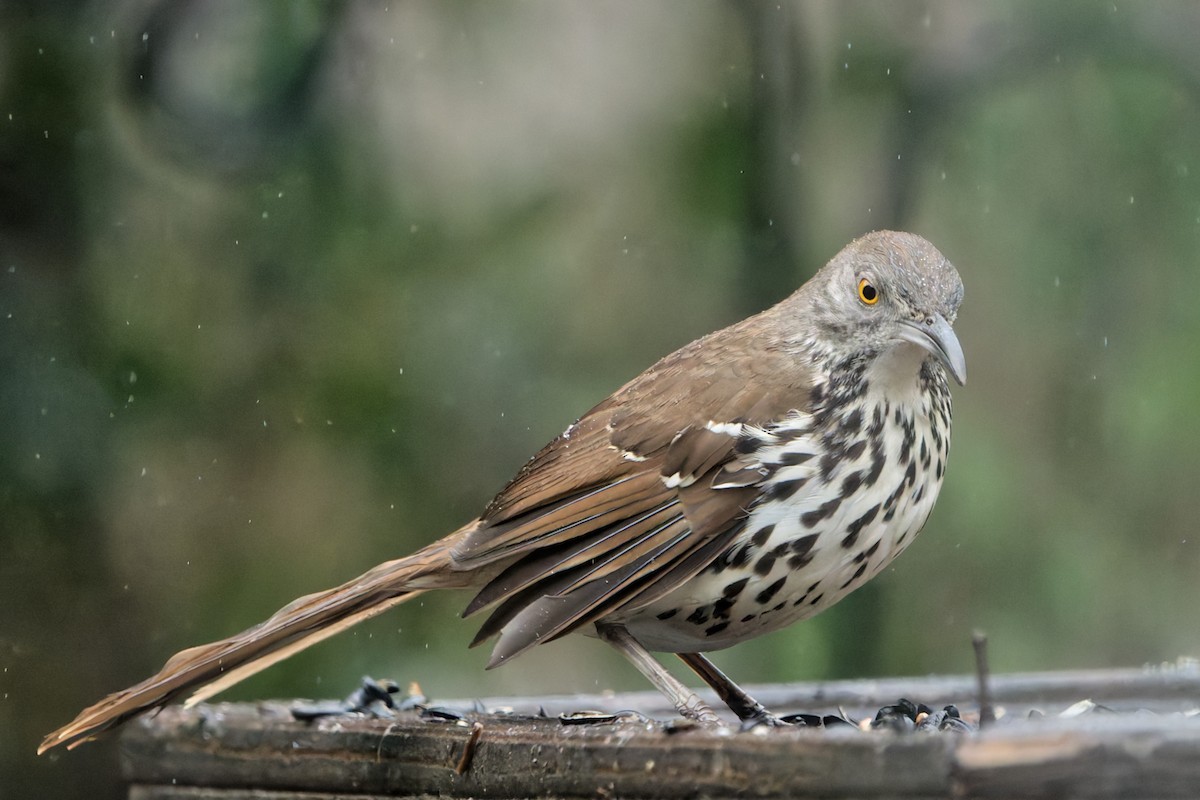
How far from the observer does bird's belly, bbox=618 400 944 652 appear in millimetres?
3135

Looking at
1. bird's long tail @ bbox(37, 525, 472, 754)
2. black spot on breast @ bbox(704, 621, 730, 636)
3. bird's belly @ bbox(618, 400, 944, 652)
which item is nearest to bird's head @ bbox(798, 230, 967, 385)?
bird's belly @ bbox(618, 400, 944, 652)

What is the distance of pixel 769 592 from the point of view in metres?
3.17

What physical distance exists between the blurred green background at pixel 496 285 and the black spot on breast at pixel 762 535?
6.52 feet

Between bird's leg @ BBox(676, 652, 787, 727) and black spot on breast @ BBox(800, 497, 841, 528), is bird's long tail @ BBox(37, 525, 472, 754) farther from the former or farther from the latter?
black spot on breast @ BBox(800, 497, 841, 528)

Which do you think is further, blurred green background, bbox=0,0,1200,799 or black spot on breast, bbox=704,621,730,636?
blurred green background, bbox=0,0,1200,799

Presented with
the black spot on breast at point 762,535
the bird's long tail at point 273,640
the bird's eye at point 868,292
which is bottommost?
the bird's long tail at point 273,640

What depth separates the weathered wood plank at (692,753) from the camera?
1896 millimetres

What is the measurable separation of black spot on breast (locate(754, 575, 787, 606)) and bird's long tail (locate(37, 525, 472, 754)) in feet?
2.21

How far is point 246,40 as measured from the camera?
16.7 ft

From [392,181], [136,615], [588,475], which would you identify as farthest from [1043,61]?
[136,615]

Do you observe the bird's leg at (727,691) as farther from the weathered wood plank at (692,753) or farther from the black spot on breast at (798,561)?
the black spot on breast at (798,561)

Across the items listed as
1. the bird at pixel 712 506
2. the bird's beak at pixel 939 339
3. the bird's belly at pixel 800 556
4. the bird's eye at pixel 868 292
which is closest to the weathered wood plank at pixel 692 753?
the bird at pixel 712 506

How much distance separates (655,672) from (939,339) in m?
0.94

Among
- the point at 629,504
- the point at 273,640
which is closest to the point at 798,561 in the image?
the point at 629,504
